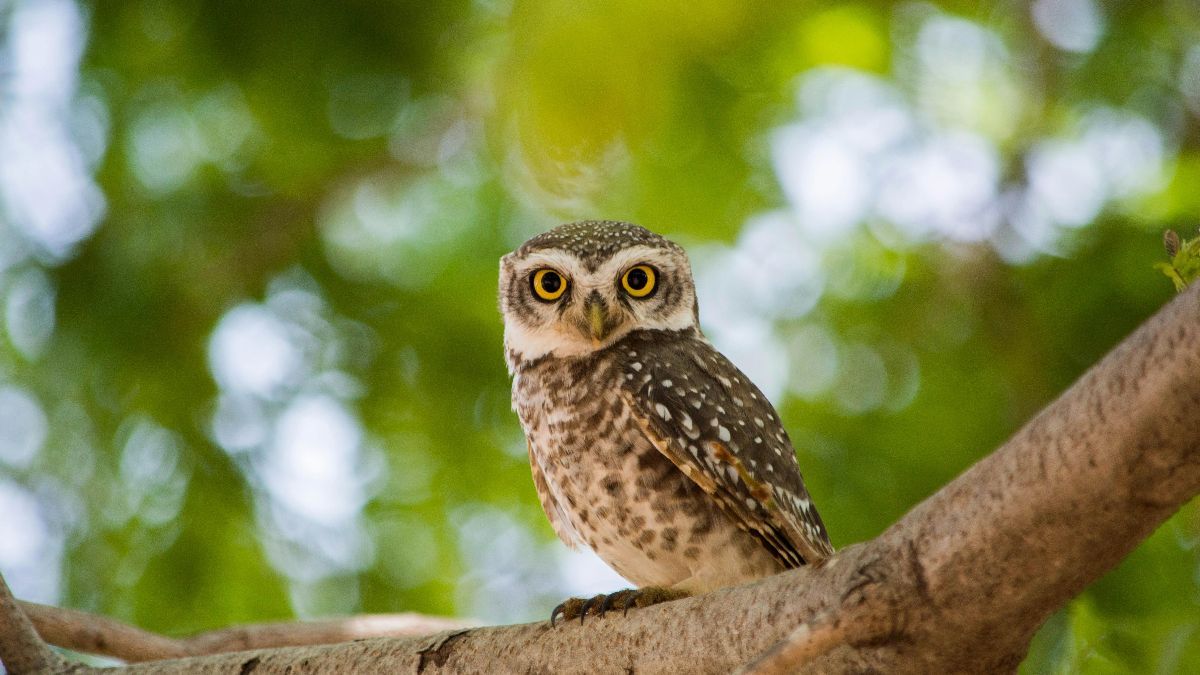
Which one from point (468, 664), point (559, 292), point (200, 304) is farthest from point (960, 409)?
point (200, 304)

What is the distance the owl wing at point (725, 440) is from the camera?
3252mm

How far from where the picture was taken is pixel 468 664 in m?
2.80

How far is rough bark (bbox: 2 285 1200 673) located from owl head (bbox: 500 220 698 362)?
4.56ft

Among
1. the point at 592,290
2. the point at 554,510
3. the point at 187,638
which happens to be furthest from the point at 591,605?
the point at 187,638

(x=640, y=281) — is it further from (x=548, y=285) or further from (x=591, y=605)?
(x=591, y=605)

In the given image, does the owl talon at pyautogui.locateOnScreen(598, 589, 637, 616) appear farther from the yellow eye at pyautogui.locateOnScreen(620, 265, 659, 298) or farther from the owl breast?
the yellow eye at pyautogui.locateOnScreen(620, 265, 659, 298)

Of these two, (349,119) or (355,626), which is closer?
(355,626)

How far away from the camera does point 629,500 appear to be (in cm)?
331

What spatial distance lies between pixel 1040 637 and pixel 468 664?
1.59 m

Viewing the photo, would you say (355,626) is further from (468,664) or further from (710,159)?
(710,159)

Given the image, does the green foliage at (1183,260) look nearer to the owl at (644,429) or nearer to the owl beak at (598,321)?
the owl at (644,429)

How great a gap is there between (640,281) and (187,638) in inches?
71.4

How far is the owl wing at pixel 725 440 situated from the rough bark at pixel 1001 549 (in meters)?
0.79

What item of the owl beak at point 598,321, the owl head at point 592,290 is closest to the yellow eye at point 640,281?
the owl head at point 592,290
